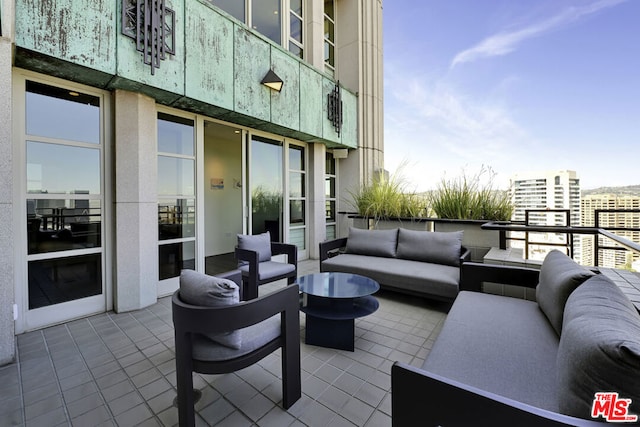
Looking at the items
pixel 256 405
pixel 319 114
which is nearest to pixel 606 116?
pixel 319 114

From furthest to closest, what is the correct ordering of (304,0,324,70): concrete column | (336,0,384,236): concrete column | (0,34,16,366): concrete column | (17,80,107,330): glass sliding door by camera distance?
(336,0,384,236): concrete column < (304,0,324,70): concrete column < (17,80,107,330): glass sliding door < (0,34,16,366): concrete column

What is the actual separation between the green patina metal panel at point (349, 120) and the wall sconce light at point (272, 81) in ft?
6.85

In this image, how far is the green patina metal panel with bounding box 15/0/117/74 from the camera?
7.29 ft

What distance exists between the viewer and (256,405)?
5.40ft

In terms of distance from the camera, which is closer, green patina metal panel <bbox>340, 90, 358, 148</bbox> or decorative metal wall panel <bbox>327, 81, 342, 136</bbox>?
decorative metal wall panel <bbox>327, 81, 342, 136</bbox>

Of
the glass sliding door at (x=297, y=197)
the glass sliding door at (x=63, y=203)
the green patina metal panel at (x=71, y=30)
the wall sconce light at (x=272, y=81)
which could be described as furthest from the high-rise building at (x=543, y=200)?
the glass sliding door at (x=63, y=203)

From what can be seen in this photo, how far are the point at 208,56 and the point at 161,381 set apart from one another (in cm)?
358

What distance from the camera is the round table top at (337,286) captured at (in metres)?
2.37

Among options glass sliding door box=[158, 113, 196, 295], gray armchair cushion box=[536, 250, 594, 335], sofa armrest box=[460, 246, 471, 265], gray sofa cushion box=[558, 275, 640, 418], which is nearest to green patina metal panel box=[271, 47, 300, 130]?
glass sliding door box=[158, 113, 196, 295]

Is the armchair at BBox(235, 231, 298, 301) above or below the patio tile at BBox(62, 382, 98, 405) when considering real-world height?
above

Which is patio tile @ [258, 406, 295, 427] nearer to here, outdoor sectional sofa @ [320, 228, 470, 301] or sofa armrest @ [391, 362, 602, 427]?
sofa armrest @ [391, 362, 602, 427]

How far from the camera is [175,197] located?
3.69 m

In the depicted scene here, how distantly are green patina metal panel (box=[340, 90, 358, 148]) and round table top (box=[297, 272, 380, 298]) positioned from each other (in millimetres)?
3896

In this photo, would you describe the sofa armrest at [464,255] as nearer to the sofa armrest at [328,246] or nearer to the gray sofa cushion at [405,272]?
the gray sofa cushion at [405,272]
